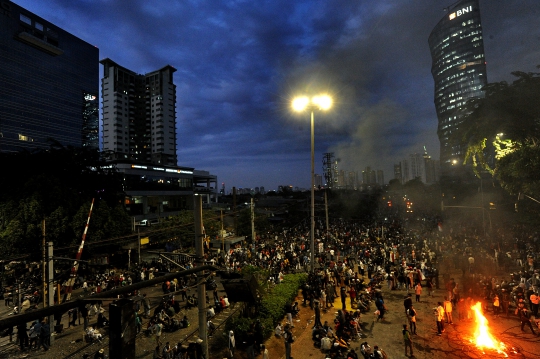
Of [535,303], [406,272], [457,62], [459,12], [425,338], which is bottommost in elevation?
[425,338]

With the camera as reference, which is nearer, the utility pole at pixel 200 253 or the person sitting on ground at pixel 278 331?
the utility pole at pixel 200 253

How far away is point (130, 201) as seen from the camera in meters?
54.1

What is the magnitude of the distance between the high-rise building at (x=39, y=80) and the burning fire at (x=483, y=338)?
83.3 metres

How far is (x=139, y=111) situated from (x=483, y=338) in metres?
122

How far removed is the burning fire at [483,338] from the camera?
442 inches

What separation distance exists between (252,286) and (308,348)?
27.5 feet

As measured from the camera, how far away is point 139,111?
111938 millimetres

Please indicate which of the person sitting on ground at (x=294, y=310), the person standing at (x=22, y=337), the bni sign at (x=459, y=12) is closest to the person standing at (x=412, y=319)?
the person sitting on ground at (x=294, y=310)

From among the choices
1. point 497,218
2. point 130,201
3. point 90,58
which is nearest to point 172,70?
point 90,58

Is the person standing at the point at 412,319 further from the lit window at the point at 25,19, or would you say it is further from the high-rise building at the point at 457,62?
the high-rise building at the point at 457,62

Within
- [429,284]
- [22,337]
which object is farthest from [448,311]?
[22,337]

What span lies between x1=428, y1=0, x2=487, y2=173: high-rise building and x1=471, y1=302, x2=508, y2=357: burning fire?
11507 cm

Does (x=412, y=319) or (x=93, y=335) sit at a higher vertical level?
(x=412, y=319)

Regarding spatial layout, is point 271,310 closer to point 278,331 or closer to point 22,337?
point 278,331
